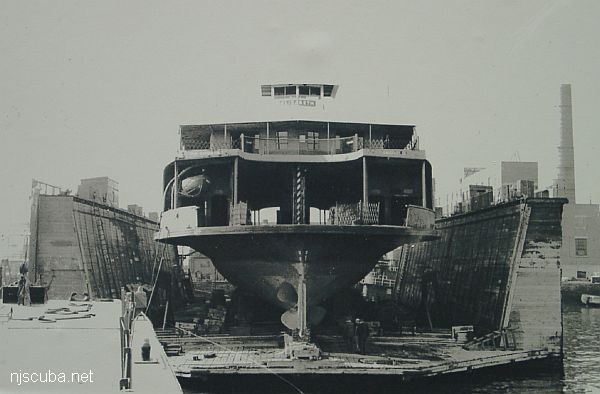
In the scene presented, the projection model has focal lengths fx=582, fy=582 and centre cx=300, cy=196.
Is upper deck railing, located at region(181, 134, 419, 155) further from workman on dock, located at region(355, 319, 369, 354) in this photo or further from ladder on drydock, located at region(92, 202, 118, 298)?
workman on dock, located at region(355, 319, 369, 354)

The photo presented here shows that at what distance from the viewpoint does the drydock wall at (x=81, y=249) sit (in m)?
13.0

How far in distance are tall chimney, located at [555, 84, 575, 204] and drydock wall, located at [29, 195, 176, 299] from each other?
1011 cm

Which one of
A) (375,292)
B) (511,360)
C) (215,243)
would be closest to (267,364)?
(215,243)

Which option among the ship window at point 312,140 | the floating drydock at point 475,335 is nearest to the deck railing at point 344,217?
the floating drydock at point 475,335

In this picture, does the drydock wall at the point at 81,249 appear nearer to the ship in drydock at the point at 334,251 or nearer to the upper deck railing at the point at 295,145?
the ship in drydock at the point at 334,251

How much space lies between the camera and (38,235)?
12922 mm

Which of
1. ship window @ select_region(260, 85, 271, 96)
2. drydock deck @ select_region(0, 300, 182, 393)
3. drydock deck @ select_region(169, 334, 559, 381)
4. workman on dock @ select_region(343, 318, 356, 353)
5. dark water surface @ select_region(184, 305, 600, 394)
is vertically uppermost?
ship window @ select_region(260, 85, 271, 96)

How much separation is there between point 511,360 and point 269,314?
6495 mm

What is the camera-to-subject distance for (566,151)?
10.8m

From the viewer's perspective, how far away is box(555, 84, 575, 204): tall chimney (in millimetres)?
10148

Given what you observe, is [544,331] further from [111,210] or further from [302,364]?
[111,210]

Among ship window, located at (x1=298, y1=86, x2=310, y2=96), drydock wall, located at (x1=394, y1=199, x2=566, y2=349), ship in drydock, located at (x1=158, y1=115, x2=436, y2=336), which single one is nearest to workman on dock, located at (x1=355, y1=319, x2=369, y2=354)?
ship in drydock, located at (x1=158, y1=115, x2=436, y2=336)

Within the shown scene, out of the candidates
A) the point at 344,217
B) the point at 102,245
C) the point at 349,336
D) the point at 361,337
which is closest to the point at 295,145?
→ the point at 344,217

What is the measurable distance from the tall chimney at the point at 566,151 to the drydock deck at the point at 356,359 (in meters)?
3.58
